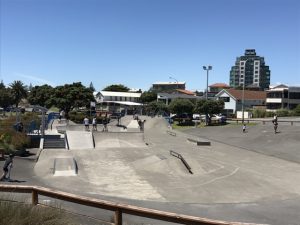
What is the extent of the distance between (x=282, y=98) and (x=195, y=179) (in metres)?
75.2

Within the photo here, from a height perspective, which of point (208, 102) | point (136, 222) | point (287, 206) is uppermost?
point (208, 102)

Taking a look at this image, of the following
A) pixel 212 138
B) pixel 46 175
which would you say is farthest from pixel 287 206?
pixel 212 138

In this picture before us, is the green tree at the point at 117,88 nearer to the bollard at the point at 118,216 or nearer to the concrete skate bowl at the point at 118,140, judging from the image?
the concrete skate bowl at the point at 118,140

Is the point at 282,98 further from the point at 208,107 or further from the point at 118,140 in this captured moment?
the point at 118,140

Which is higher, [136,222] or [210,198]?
[136,222]

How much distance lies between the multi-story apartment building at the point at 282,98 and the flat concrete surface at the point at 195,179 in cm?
5891

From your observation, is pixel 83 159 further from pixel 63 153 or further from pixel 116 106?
pixel 116 106

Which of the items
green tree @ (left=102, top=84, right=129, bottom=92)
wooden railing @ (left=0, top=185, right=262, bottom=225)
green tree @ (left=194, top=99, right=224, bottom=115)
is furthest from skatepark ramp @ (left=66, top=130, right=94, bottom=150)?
green tree @ (left=102, top=84, right=129, bottom=92)

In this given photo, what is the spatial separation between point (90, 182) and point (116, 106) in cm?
8964

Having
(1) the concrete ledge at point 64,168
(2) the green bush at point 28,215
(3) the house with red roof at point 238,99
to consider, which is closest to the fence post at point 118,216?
(2) the green bush at point 28,215

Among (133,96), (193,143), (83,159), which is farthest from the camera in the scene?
(133,96)

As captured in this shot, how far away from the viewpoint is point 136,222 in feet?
27.7

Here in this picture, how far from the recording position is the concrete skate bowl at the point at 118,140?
3481cm

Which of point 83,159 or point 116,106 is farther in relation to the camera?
point 116,106
